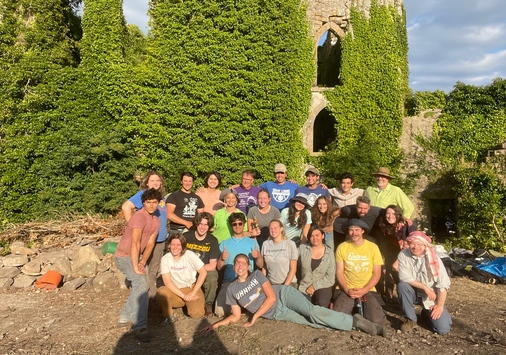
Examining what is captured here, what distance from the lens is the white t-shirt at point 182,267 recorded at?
5.43 meters

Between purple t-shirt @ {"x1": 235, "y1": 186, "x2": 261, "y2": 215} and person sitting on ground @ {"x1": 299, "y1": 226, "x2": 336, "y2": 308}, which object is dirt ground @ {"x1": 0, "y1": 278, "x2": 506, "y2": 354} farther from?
purple t-shirt @ {"x1": 235, "y1": 186, "x2": 261, "y2": 215}

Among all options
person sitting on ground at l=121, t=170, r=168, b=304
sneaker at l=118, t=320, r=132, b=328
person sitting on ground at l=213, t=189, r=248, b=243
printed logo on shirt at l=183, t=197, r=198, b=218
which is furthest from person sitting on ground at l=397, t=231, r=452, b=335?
sneaker at l=118, t=320, r=132, b=328

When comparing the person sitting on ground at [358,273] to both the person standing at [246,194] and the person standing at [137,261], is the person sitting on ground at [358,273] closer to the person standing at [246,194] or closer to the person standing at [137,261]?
the person standing at [246,194]

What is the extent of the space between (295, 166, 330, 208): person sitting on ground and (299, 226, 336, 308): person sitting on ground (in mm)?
1095

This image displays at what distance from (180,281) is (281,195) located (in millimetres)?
2368

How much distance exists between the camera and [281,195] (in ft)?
22.6

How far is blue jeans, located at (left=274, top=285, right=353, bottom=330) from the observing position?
15.8 ft

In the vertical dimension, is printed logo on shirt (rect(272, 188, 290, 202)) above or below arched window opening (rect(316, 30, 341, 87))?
below

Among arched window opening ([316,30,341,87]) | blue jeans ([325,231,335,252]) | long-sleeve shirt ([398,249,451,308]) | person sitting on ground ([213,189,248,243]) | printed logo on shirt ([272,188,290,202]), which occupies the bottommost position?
long-sleeve shirt ([398,249,451,308])

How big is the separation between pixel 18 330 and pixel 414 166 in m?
10.8

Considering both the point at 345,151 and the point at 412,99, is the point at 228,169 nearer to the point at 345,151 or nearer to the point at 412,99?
the point at 345,151

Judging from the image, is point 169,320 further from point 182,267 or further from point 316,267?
point 316,267

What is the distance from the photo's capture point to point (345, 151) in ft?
38.6

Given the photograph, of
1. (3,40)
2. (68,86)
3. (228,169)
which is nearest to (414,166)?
(228,169)
